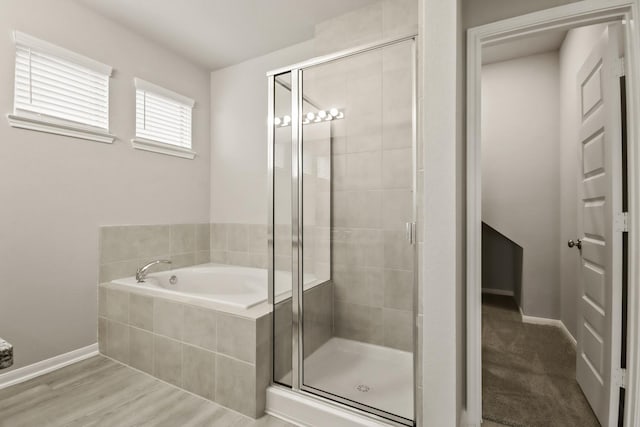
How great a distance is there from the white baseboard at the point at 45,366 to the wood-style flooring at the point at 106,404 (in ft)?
0.14

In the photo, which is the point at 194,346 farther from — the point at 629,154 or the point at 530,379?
the point at 629,154

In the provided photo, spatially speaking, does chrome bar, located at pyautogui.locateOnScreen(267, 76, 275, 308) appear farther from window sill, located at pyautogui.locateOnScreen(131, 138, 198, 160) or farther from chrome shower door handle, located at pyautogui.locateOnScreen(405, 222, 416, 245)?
window sill, located at pyautogui.locateOnScreen(131, 138, 198, 160)

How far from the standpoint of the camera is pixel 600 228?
1.65m

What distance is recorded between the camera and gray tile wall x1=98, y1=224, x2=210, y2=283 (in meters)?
2.49

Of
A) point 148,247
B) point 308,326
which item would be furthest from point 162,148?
point 308,326

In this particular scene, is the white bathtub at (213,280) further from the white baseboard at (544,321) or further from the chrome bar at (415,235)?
the white baseboard at (544,321)

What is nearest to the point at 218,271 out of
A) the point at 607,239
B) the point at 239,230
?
the point at 239,230

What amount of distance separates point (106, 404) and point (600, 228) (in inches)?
119

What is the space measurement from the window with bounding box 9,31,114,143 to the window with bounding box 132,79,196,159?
11.2 inches

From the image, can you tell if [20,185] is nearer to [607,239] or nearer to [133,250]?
[133,250]

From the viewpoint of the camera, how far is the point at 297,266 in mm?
1869

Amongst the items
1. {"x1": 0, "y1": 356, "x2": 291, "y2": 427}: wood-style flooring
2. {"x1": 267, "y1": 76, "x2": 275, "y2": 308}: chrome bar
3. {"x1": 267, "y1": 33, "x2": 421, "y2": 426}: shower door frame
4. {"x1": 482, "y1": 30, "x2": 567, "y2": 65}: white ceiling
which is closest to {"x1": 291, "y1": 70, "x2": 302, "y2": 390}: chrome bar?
{"x1": 267, "y1": 33, "x2": 421, "y2": 426}: shower door frame

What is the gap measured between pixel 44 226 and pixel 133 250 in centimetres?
65

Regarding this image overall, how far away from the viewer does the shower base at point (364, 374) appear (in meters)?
1.59
